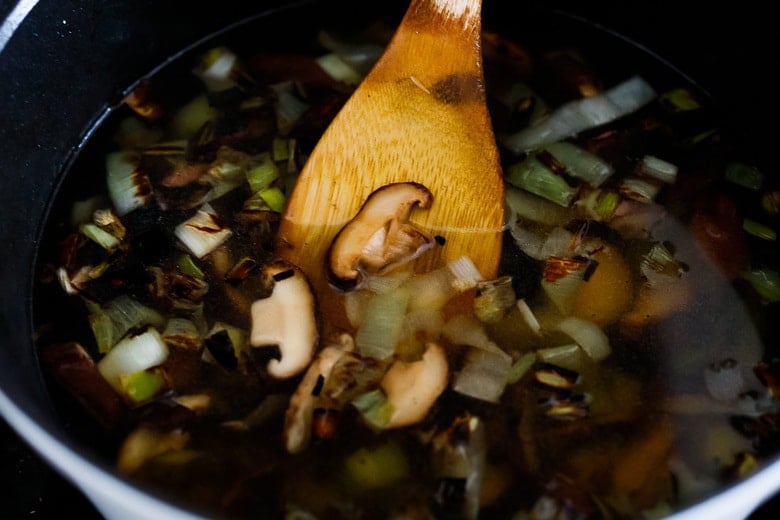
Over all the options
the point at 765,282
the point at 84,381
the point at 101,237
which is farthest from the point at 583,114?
the point at 84,381

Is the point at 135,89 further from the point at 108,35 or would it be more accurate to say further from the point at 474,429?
the point at 474,429

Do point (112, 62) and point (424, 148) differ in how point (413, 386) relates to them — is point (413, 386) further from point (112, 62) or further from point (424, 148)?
point (112, 62)

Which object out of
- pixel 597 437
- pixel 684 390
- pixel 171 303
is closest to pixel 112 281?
pixel 171 303

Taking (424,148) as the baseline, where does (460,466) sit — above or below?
below

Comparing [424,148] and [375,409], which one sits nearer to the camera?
[375,409]

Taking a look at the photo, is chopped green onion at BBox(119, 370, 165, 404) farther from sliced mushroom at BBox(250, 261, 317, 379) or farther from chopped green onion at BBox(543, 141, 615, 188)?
chopped green onion at BBox(543, 141, 615, 188)

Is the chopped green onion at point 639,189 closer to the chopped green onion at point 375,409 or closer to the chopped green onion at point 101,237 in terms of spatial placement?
the chopped green onion at point 375,409

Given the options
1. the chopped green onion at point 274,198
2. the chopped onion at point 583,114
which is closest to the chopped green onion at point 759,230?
the chopped onion at point 583,114
